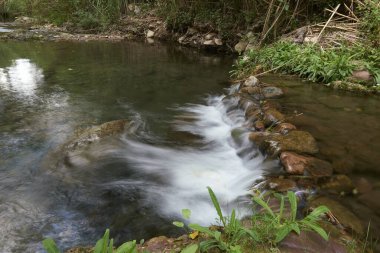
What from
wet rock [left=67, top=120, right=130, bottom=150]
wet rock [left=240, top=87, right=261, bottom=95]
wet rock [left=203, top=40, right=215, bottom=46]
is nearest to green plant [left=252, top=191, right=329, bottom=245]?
wet rock [left=67, top=120, right=130, bottom=150]

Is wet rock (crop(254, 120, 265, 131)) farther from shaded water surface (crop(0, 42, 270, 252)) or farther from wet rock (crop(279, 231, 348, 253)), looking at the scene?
wet rock (crop(279, 231, 348, 253))

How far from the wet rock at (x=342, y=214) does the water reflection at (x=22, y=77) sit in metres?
5.66

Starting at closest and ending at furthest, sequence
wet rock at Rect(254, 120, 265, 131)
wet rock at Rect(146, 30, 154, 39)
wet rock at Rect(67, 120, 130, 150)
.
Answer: wet rock at Rect(67, 120, 130, 150) → wet rock at Rect(254, 120, 265, 131) → wet rock at Rect(146, 30, 154, 39)

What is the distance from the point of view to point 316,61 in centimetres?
664

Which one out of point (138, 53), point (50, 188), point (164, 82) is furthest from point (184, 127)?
point (138, 53)

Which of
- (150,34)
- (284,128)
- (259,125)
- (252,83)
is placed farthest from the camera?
(150,34)

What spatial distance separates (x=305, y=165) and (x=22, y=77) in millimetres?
6905

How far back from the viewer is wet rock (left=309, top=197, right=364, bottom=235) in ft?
8.23

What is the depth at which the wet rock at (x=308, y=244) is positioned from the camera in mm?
2105

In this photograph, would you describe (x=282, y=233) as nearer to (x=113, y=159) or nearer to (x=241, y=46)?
(x=113, y=159)

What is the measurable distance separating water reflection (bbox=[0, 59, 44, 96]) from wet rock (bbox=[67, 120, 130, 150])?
2728 millimetres

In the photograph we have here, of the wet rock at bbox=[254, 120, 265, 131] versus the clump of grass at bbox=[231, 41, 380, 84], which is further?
the clump of grass at bbox=[231, 41, 380, 84]

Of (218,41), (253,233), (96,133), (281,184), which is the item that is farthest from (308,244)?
(218,41)

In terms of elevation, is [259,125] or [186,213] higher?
[259,125]
